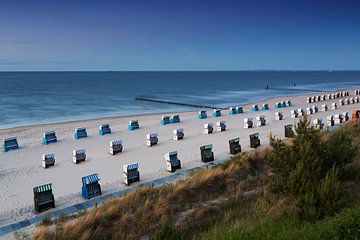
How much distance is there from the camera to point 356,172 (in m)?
7.97

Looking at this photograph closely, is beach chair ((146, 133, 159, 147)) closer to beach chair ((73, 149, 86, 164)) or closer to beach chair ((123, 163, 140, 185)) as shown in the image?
beach chair ((73, 149, 86, 164))

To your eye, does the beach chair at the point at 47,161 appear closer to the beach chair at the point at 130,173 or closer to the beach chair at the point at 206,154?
the beach chair at the point at 130,173

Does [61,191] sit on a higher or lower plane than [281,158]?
lower

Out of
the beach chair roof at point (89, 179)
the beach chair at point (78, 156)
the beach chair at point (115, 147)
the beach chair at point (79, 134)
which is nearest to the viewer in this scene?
the beach chair roof at point (89, 179)

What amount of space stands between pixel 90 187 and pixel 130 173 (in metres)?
1.51

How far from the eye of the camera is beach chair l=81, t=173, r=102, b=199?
9.69 m

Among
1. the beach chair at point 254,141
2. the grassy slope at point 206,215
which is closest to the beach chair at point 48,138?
the beach chair at point 254,141

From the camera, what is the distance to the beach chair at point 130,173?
1078cm

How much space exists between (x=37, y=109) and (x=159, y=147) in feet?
97.1

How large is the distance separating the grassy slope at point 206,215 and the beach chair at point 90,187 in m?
1.85

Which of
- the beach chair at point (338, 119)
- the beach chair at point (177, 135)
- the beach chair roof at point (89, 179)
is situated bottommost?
the beach chair at point (338, 119)

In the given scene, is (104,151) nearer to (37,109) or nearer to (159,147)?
(159,147)

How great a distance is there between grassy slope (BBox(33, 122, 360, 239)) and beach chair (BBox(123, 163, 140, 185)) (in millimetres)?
2053

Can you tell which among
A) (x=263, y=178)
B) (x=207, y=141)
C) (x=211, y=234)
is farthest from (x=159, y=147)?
(x=211, y=234)
